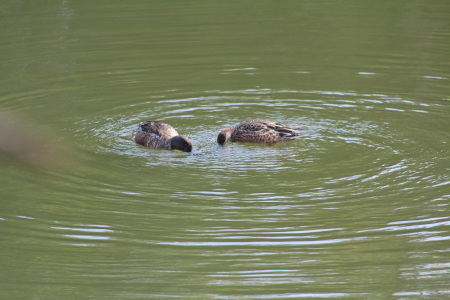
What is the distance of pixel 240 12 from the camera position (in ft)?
58.8

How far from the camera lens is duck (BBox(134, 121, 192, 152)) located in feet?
30.3

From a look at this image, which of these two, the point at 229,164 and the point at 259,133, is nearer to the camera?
the point at 229,164

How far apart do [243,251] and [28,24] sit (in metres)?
12.8

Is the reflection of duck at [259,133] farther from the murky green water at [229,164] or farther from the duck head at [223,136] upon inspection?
the murky green water at [229,164]

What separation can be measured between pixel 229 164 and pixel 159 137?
1.32m

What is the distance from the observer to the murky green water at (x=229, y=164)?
6105 millimetres

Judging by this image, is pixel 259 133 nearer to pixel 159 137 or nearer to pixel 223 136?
pixel 223 136

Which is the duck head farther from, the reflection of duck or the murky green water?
the murky green water

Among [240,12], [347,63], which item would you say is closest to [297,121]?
[347,63]

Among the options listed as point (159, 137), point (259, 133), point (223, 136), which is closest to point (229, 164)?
point (223, 136)

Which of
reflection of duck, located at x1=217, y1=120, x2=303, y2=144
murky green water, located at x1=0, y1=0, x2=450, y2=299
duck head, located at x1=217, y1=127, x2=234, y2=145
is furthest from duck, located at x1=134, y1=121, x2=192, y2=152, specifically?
reflection of duck, located at x1=217, y1=120, x2=303, y2=144

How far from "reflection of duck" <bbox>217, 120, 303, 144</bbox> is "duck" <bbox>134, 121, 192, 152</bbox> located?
661 mm

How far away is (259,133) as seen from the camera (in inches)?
376

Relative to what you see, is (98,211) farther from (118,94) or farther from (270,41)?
(270,41)
